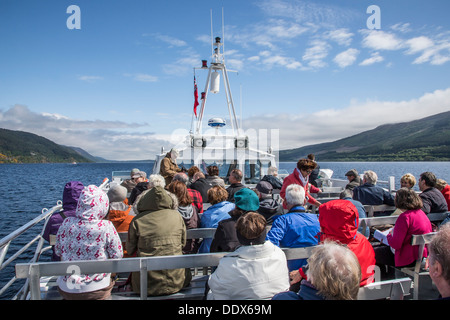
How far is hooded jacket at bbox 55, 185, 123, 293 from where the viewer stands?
267cm

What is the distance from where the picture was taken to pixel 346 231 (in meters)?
2.74

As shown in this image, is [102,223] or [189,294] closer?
[102,223]

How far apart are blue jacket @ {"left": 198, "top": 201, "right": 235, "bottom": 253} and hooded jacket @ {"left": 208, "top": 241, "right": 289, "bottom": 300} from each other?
156 cm

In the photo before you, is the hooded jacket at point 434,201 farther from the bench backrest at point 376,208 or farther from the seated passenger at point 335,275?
the seated passenger at point 335,275

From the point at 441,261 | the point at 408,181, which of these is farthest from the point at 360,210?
the point at 441,261

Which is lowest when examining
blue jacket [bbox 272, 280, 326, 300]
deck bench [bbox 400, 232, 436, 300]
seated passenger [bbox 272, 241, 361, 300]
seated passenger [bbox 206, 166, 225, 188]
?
deck bench [bbox 400, 232, 436, 300]

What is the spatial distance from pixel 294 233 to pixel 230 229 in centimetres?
71

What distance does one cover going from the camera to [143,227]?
3.01m

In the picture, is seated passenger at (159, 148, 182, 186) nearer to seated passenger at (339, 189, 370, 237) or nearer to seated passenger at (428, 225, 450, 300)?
seated passenger at (339, 189, 370, 237)

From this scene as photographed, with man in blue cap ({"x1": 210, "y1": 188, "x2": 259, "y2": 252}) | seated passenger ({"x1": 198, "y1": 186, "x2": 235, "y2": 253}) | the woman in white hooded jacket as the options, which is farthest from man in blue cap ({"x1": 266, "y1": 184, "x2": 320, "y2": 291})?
seated passenger ({"x1": 198, "y1": 186, "x2": 235, "y2": 253})
